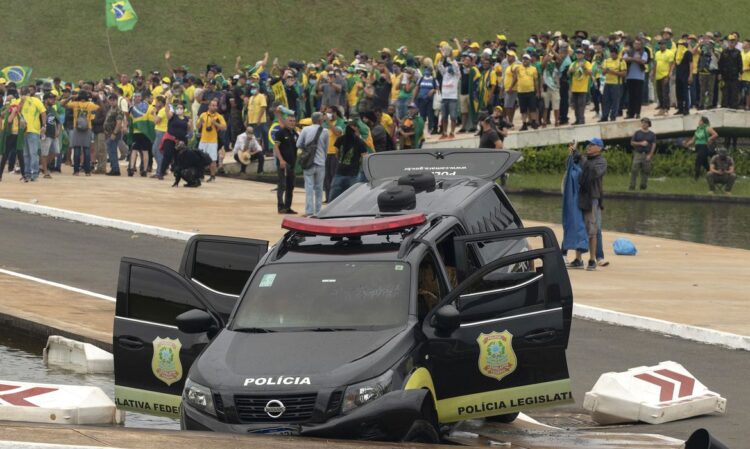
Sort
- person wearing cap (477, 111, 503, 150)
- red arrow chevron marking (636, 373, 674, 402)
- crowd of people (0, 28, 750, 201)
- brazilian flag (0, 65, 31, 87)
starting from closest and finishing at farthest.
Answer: red arrow chevron marking (636, 373, 674, 402)
person wearing cap (477, 111, 503, 150)
crowd of people (0, 28, 750, 201)
brazilian flag (0, 65, 31, 87)

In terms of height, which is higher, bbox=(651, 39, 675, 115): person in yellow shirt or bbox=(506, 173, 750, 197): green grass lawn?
bbox=(651, 39, 675, 115): person in yellow shirt

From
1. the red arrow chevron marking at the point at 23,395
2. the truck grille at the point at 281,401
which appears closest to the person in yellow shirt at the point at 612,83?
the red arrow chevron marking at the point at 23,395

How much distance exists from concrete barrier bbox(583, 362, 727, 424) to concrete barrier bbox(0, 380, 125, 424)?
4143 mm

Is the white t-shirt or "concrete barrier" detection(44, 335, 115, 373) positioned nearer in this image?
"concrete barrier" detection(44, 335, 115, 373)

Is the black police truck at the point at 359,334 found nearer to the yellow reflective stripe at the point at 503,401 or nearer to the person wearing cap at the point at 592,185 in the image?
the yellow reflective stripe at the point at 503,401

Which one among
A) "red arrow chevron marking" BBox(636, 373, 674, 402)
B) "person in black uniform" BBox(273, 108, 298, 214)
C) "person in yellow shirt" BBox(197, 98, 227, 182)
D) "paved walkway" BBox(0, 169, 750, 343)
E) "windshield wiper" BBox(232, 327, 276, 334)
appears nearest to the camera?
"windshield wiper" BBox(232, 327, 276, 334)

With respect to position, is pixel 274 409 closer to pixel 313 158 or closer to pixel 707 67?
pixel 313 158

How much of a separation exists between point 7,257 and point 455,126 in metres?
18.9

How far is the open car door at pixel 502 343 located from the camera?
406 inches

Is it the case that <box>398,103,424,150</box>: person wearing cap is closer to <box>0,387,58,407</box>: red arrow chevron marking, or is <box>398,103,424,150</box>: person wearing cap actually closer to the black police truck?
the black police truck

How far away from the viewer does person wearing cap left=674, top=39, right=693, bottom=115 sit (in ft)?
116

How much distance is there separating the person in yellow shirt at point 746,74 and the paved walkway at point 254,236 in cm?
1178

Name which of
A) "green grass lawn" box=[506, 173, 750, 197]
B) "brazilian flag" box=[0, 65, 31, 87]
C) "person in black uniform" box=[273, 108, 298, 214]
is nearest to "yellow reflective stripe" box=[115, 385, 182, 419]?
"person in black uniform" box=[273, 108, 298, 214]

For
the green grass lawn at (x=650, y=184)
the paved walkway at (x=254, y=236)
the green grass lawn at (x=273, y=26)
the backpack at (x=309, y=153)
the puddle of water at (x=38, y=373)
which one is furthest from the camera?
the green grass lawn at (x=273, y=26)
